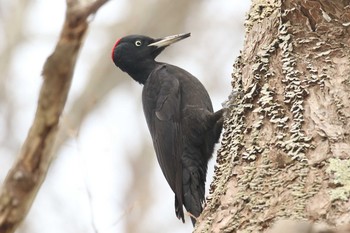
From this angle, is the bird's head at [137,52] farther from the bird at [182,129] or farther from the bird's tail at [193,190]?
the bird's tail at [193,190]

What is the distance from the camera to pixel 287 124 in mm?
2953

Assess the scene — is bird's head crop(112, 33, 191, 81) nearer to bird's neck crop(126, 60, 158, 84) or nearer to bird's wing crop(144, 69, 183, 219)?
bird's neck crop(126, 60, 158, 84)

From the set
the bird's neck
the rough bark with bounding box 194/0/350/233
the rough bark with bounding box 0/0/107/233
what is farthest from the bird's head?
the rough bark with bounding box 0/0/107/233

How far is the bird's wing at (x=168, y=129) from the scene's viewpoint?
13.6 feet

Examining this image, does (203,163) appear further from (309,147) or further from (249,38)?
(309,147)

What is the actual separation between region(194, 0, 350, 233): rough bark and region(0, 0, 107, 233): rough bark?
3.05 feet

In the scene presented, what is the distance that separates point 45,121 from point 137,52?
2941 millimetres

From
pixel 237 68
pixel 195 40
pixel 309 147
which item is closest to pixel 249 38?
pixel 237 68

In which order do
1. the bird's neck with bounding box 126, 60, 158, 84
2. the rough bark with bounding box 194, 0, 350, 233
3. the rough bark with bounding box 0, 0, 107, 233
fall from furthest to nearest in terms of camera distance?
the bird's neck with bounding box 126, 60, 158, 84 → the rough bark with bounding box 194, 0, 350, 233 → the rough bark with bounding box 0, 0, 107, 233

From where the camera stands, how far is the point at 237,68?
3.58 meters

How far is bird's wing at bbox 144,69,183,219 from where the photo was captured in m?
4.15

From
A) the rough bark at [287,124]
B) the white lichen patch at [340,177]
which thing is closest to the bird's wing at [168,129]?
the rough bark at [287,124]

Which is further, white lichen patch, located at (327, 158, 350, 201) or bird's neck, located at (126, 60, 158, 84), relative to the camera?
bird's neck, located at (126, 60, 158, 84)

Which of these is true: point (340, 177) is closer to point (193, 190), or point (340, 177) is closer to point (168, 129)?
point (193, 190)
